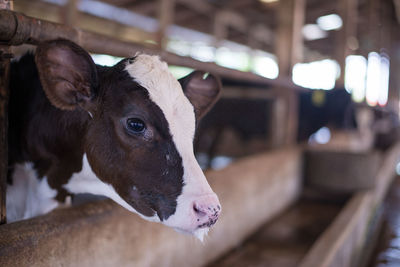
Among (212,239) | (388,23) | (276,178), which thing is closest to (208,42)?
(388,23)

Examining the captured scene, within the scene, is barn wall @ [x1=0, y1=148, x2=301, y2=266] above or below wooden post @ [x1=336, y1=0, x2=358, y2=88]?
below

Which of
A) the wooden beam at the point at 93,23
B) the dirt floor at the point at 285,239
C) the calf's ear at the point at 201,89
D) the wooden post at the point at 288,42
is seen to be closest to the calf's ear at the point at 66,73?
the calf's ear at the point at 201,89

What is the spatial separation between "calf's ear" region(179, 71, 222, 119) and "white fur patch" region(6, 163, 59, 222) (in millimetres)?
668

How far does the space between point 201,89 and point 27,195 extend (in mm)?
871

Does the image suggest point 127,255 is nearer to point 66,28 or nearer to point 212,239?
point 212,239

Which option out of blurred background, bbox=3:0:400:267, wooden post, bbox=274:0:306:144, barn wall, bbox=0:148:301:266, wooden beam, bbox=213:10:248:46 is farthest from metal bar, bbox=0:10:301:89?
wooden beam, bbox=213:10:248:46

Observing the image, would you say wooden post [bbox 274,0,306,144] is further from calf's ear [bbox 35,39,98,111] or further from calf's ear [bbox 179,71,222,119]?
calf's ear [bbox 35,39,98,111]

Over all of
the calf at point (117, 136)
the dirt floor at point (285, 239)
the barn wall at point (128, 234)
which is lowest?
the dirt floor at point (285, 239)

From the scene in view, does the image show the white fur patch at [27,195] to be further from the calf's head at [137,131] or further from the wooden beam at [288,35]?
the wooden beam at [288,35]

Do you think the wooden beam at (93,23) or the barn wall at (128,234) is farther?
the wooden beam at (93,23)

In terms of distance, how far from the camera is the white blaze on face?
1077 mm

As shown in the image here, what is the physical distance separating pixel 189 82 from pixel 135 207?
0.56 metres

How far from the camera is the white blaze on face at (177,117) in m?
1.08

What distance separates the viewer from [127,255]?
66.7 inches
